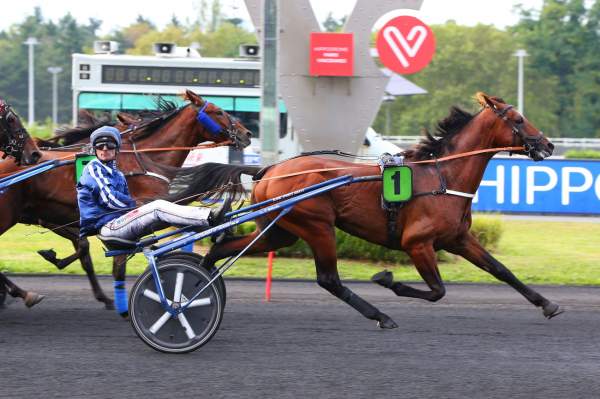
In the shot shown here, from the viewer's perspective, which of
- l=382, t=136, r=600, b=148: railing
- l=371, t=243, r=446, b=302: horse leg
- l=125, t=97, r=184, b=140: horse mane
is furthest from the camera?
l=382, t=136, r=600, b=148: railing

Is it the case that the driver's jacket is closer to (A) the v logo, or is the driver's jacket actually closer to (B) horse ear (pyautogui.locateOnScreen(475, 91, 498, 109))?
(B) horse ear (pyautogui.locateOnScreen(475, 91, 498, 109))

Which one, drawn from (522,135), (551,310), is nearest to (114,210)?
(522,135)

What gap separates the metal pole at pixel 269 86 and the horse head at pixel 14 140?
307 cm

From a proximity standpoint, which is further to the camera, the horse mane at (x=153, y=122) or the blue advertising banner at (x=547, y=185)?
the blue advertising banner at (x=547, y=185)

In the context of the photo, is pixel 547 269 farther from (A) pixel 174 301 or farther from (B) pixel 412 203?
(A) pixel 174 301

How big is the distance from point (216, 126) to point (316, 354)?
3180mm

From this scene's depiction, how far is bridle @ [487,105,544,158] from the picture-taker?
7547 millimetres

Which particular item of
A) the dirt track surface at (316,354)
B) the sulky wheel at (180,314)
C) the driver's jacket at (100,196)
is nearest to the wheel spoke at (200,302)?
the sulky wheel at (180,314)

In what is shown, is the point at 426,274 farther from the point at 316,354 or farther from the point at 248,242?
the point at 248,242

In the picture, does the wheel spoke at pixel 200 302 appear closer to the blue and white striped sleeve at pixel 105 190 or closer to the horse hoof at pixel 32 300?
the blue and white striped sleeve at pixel 105 190

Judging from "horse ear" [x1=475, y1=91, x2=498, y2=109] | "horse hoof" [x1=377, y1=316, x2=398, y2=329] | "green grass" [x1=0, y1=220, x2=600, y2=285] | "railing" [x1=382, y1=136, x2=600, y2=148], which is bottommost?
"green grass" [x1=0, y1=220, x2=600, y2=285]

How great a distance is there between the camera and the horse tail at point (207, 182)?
7.85 metres

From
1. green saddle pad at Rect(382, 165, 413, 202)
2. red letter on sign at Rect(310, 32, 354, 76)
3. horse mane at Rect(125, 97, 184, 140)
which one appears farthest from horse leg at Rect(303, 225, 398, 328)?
red letter on sign at Rect(310, 32, 354, 76)

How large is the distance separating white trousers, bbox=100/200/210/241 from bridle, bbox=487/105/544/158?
253 cm
